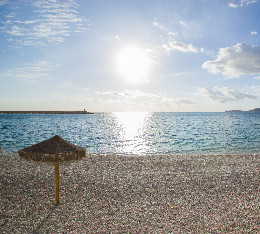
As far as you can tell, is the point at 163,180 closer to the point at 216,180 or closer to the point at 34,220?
the point at 216,180

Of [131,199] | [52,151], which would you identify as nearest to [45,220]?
[52,151]

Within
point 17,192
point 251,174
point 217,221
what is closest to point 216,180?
point 251,174

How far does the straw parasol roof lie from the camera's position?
771cm

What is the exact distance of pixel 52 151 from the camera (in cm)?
773

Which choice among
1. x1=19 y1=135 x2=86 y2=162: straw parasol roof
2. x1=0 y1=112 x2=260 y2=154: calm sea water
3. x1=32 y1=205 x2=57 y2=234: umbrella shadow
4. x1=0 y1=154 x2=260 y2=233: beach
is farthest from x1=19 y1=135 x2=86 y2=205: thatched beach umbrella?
x1=0 y1=112 x2=260 y2=154: calm sea water

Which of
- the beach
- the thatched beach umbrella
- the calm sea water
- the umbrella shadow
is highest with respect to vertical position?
the thatched beach umbrella

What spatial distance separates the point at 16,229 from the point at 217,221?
23.2 feet

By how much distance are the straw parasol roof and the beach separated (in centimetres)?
64

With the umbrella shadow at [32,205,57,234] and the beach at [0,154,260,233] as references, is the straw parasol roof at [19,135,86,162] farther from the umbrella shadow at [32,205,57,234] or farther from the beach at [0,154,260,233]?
the umbrella shadow at [32,205,57,234]

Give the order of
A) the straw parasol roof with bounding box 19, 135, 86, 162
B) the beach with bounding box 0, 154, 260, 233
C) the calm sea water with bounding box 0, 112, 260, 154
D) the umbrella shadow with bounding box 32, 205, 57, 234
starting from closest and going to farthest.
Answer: the umbrella shadow with bounding box 32, 205, 57, 234, the beach with bounding box 0, 154, 260, 233, the straw parasol roof with bounding box 19, 135, 86, 162, the calm sea water with bounding box 0, 112, 260, 154

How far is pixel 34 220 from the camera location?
7777 mm

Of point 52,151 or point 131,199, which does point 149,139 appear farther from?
point 52,151

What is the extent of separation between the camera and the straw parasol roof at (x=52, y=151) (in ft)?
25.3

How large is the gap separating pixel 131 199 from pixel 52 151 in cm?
421
